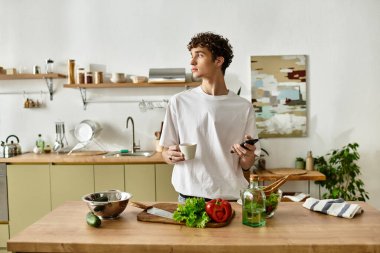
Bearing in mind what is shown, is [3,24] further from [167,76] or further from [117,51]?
[167,76]

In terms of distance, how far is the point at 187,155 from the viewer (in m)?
1.78

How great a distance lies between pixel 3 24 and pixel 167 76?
198cm

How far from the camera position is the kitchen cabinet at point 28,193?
11.8 feet

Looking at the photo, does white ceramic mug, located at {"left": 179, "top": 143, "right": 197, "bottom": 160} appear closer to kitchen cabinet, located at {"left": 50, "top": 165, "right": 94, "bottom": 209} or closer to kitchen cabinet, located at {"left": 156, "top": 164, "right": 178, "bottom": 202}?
kitchen cabinet, located at {"left": 156, "top": 164, "right": 178, "bottom": 202}

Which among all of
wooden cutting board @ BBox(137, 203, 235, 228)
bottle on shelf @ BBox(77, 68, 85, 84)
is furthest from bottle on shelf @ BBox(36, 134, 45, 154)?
wooden cutting board @ BBox(137, 203, 235, 228)

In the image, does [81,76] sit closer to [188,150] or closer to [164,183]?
[164,183]

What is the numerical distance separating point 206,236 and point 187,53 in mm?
2926

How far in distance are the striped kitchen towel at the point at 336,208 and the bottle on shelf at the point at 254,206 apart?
1.15 ft

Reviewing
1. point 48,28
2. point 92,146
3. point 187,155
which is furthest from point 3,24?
point 187,155

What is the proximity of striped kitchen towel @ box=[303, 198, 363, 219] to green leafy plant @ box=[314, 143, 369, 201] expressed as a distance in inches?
80.7

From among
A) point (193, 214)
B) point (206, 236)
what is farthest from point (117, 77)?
point (206, 236)

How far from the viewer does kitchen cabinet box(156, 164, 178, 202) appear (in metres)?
3.55

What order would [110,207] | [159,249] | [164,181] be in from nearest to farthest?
1. [159,249]
2. [110,207]
3. [164,181]

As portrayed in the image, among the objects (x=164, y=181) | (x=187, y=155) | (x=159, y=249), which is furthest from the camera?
(x=164, y=181)
